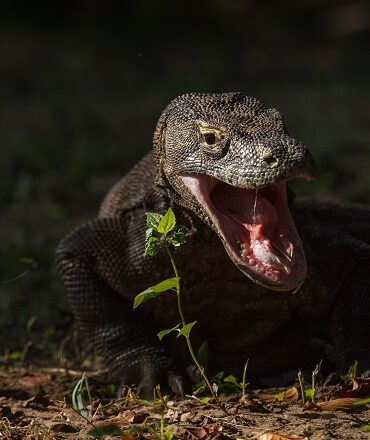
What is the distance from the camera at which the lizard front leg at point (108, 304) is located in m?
5.50

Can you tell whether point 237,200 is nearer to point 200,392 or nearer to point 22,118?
point 200,392

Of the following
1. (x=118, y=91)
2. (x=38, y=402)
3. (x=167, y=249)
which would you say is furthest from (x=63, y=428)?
(x=118, y=91)

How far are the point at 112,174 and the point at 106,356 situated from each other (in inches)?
176

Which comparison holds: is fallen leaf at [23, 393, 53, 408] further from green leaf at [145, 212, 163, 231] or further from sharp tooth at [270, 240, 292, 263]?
sharp tooth at [270, 240, 292, 263]

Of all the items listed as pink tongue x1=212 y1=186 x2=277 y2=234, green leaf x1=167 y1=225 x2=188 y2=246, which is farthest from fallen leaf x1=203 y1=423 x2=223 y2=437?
pink tongue x1=212 y1=186 x2=277 y2=234

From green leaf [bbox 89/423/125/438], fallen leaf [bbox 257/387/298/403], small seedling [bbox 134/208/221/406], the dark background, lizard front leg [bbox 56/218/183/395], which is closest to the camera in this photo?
green leaf [bbox 89/423/125/438]

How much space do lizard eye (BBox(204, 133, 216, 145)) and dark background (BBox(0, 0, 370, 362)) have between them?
1.43 metres

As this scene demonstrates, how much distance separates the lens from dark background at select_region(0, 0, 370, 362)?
8.05m

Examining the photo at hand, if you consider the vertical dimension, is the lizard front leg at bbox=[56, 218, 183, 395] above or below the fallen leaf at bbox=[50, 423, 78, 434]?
above

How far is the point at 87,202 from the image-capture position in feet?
29.7

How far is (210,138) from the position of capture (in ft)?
16.4

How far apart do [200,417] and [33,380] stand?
58.4 inches

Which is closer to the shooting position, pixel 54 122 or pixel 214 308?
pixel 214 308

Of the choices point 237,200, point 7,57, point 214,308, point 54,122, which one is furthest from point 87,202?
point 7,57
